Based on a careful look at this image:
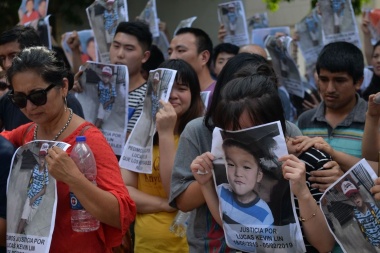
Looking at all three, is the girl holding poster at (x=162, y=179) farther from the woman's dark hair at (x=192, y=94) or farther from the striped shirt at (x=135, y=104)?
the striped shirt at (x=135, y=104)

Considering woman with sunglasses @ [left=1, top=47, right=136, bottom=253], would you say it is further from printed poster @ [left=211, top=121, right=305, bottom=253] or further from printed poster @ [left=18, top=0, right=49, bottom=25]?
printed poster @ [left=18, top=0, right=49, bottom=25]

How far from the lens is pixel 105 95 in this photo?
17.0ft

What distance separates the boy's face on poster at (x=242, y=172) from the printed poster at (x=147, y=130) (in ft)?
4.57

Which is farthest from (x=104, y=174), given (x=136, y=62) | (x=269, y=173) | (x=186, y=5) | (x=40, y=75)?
(x=186, y=5)

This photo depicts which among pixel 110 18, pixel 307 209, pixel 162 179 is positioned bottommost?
pixel 162 179

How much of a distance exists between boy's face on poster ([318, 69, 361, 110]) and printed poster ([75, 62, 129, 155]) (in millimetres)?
1327

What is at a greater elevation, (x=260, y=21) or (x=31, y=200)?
(x=260, y=21)

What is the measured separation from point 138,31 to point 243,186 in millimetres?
3278

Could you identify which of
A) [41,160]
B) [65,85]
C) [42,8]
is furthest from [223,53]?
[41,160]

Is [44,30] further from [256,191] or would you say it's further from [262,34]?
[256,191]

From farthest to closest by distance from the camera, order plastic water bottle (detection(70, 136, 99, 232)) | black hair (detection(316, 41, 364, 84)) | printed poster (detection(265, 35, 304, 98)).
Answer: printed poster (detection(265, 35, 304, 98)) < black hair (detection(316, 41, 364, 84)) < plastic water bottle (detection(70, 136, 99, 232))

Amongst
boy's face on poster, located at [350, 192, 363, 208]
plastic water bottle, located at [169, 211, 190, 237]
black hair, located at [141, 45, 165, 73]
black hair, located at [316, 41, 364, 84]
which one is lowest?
plastic water bottle, located at [169, 211, 190, 237]

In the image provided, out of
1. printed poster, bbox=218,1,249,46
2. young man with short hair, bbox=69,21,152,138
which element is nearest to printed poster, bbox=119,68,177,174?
young man with short hair, bbox=69,21,152,138

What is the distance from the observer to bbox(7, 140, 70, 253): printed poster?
3.21 metres
